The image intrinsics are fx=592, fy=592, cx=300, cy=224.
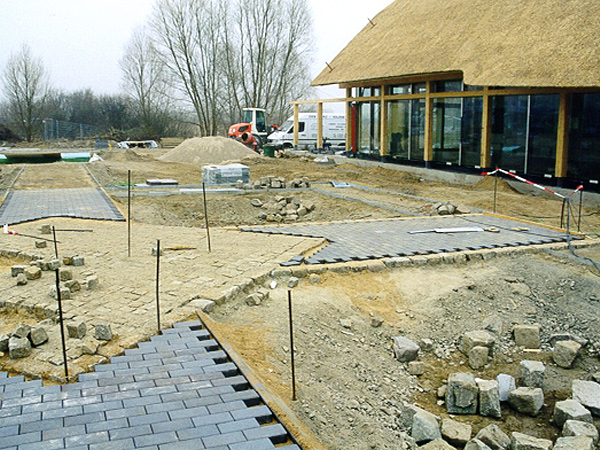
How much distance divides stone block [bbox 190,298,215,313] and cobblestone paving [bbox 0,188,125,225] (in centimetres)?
599

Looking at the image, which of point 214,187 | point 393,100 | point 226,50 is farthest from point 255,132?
point 214,187

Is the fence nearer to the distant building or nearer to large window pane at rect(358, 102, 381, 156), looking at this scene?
large window pane at rect(358, 102, 381, 156)

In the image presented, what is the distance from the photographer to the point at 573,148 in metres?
15.3

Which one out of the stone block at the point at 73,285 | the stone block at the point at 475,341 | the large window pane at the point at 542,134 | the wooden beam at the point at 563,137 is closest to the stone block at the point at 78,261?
the stone block at the point at 73,285

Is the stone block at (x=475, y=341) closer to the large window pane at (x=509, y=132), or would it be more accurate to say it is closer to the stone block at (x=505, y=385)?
the stone block at (x=505, y=385)

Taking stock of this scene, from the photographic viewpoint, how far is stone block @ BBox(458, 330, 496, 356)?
6.48 m

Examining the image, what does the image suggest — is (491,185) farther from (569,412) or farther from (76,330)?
(76,330)

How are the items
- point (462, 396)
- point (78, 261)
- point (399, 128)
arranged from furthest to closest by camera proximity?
point (399, 128)
point (78, 261)
point (462, 396)

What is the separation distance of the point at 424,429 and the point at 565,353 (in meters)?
2.38

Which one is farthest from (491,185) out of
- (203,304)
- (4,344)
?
(4,344)

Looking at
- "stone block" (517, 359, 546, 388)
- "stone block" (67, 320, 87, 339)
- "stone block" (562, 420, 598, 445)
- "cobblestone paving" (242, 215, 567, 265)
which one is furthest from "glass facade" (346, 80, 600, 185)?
"stone block" (67, 320, 87, 339)

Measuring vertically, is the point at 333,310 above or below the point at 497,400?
Answer: above

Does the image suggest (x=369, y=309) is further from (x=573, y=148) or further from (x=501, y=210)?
(x=573, y=148)

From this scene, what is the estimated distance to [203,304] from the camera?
20.5ft
